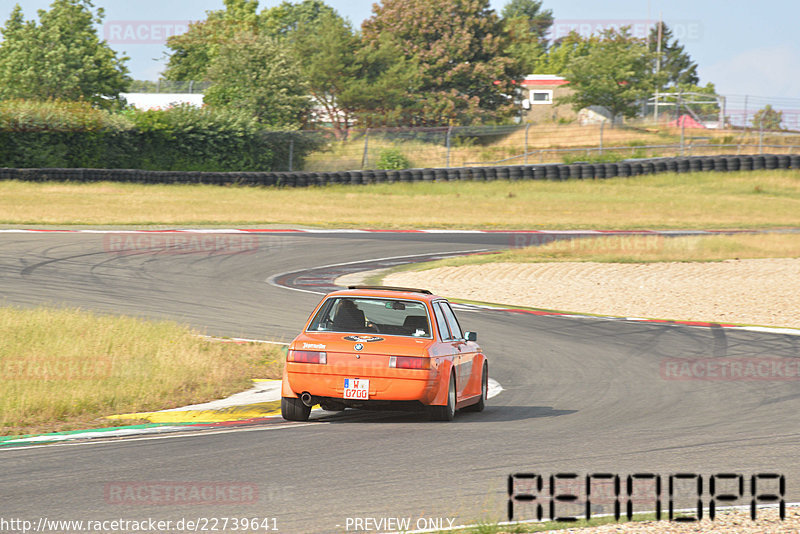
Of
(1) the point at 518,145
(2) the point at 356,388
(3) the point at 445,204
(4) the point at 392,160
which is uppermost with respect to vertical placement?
(1) the point at 518,145

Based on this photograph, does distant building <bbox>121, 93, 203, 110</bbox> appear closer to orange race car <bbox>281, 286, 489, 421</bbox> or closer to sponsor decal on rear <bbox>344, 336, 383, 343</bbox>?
orange race car <bbox>281, 286, 489, 421</bbox>

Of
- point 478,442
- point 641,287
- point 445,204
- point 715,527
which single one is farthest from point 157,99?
point 715,527

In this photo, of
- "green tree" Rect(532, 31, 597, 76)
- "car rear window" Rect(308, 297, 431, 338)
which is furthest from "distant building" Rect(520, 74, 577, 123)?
"car rear window" Rect(308, 297, 431, 338)

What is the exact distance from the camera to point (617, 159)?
53531 millimetres

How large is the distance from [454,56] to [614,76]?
40.2ft

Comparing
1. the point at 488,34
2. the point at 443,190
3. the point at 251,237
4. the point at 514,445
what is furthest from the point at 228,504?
the point at 488,34

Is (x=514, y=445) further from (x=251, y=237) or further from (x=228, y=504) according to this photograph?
(x=251, y=237)

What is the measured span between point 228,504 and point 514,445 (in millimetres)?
2936

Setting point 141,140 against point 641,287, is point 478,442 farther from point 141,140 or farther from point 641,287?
point 141,140

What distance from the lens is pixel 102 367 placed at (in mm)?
11680

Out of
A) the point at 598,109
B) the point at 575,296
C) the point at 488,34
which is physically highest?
the point at 488,34

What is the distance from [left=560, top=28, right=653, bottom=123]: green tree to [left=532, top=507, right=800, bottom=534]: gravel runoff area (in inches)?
2532

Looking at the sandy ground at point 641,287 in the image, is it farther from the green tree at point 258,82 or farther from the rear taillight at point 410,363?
the green tree at point 258,82

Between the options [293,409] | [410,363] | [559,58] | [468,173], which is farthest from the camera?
[559,58]
